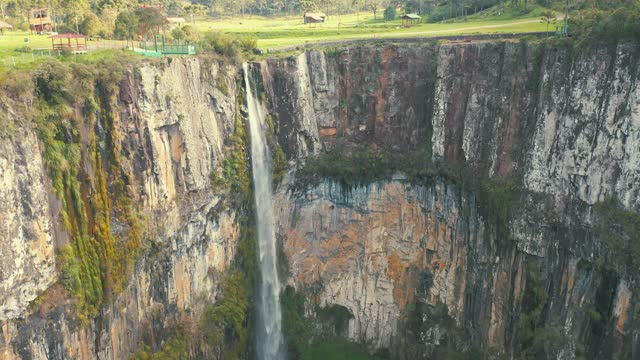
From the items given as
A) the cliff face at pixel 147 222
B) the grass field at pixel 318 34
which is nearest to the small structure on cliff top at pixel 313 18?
the grass field at pixel 318 34

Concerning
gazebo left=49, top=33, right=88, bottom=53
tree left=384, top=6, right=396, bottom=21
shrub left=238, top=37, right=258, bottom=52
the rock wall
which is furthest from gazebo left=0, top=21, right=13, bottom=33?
tree left=384, top=6, right=396, bottom=21

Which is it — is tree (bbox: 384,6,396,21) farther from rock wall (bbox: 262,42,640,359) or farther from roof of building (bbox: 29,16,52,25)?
roof of building (bbox: 29,16,52,25)

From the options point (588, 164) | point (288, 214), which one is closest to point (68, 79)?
point (288, 214)

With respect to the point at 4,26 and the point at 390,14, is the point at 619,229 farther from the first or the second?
the point at 390,14

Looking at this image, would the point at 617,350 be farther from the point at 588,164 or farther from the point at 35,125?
the point at 35,125

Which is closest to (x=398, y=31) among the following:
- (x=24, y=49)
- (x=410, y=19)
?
(x=410, y=19)

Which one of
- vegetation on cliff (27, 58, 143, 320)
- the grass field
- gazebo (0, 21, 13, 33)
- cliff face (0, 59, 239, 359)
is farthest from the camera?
gazebo (0, 21, 13, 33)
